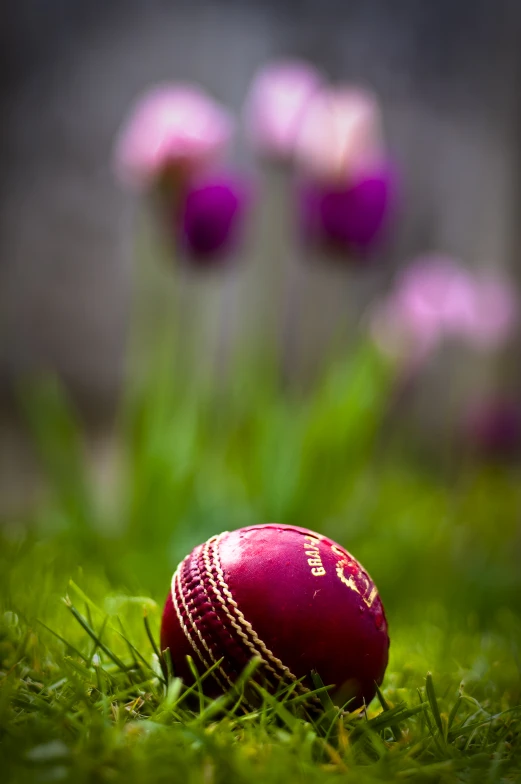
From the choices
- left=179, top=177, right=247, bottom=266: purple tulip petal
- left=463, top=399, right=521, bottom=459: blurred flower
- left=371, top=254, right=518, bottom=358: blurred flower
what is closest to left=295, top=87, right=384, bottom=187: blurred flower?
left=179, top=177, right=247, bottom=266: purple tulip petal

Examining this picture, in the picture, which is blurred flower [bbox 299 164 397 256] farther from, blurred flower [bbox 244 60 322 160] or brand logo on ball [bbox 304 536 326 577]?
brand logo on ball [bbox 304 536 326 577]

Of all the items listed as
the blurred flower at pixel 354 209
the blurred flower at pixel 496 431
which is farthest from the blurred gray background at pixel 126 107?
the blurred flower at pixel 354 209

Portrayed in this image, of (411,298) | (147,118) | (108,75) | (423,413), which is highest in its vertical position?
(108,75)

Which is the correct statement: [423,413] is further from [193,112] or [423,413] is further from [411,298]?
[193,112]

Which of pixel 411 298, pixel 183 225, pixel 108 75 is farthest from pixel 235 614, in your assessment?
pixel 108 75

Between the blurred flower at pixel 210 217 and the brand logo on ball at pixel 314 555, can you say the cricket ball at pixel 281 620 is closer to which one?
the brand logo on ball at pixel 314 555

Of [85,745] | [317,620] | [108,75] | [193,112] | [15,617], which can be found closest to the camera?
[85,745]
